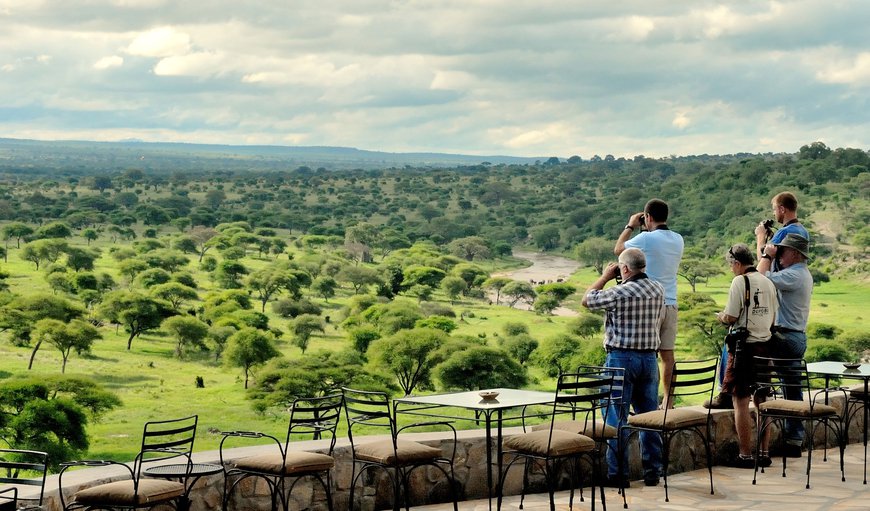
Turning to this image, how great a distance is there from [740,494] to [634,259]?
1.50m

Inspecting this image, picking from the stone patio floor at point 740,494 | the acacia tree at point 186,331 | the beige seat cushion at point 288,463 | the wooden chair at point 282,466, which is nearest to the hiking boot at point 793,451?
the stone patio floor at point 740,494

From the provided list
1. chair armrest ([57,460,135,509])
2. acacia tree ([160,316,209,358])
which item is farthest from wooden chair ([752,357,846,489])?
acacia tree ([160,316,209,358])

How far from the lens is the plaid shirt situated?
236 inches

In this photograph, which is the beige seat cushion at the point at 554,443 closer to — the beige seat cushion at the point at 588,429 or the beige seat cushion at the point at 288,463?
the beige seat cushion at the point at 588,429

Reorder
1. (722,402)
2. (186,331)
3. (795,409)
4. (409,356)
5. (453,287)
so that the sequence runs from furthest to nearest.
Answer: (453,287) → (186,331) → (409,356) → (722,402) → (795,409)

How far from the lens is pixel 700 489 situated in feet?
20.9

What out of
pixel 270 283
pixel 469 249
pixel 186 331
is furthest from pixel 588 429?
pixel 469 249

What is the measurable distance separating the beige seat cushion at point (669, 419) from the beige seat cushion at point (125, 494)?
8.63 feet

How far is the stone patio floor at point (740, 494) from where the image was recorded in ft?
19.4

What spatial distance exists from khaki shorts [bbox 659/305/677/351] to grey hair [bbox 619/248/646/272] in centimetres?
62

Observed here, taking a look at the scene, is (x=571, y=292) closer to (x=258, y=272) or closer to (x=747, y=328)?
(x=258, y=272)

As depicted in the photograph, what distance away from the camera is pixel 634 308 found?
19.7 ft

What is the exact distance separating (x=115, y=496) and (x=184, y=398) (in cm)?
3670

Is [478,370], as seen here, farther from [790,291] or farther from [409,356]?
[790,291]
